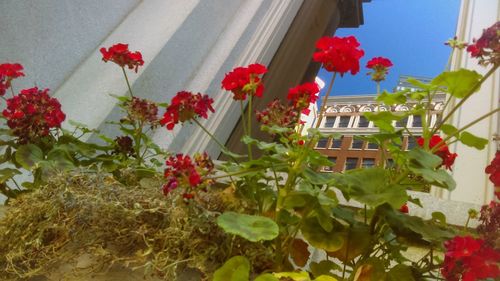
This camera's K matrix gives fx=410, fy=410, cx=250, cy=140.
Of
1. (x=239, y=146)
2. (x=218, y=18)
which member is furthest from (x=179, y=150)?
(x=218, y=18)

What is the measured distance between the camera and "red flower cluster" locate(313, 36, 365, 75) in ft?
2.42

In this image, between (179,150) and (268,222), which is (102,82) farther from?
(268,222)

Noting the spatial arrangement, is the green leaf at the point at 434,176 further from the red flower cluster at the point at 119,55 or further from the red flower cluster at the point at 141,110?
the red flower cluster at the point at 119,55

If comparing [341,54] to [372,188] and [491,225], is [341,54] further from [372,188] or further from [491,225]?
[491,225]

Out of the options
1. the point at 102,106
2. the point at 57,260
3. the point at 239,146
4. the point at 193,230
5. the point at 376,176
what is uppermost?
the point at 239,146

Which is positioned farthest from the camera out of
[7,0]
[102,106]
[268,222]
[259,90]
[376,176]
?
[102,106]

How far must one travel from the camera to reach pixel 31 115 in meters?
0.93

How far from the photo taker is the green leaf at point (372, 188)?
0.61 m

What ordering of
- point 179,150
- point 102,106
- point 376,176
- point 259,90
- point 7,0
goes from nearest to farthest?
point 376,176 < point 259,90 < point 7,0 < point 102,106 < point 179,150

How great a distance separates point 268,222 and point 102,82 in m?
1.08

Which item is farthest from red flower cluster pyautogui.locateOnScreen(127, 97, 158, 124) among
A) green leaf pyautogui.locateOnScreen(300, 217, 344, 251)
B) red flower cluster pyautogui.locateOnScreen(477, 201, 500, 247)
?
red flower cluster pyautogui.locateOnScreen(477, 201, 500, 247)

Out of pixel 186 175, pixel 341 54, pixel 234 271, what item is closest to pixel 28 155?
pixel 186 175

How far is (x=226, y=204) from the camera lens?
771 mm

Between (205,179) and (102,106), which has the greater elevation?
(102,106)
